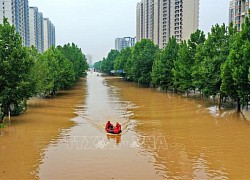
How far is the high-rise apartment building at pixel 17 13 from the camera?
92.8 metres

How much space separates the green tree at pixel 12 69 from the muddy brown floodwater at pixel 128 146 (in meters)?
2.19

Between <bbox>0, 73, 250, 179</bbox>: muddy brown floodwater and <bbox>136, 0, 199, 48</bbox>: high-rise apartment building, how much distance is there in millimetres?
69214

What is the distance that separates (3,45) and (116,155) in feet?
39.4

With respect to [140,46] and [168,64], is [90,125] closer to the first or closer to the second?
[168,64]

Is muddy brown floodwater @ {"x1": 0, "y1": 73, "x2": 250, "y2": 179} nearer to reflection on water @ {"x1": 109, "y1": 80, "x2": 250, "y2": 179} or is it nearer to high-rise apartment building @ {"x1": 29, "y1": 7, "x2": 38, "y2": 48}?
reflection on water @ {"x1": 109, "y1": 80, "x2": 250, "y2": 179}

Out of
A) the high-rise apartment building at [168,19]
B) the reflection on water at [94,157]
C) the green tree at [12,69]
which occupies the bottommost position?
the reflection on water at [94,157]

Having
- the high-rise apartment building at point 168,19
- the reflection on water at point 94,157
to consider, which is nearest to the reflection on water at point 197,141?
the reflection on water at point 94,157

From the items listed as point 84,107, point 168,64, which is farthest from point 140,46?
point 84,107

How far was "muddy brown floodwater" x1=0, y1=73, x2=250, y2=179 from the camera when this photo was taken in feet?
41.7

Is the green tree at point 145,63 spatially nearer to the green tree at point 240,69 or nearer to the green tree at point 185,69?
the green tree at point 185,69

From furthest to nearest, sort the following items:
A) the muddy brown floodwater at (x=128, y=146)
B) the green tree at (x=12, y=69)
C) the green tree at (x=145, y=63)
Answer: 1. the green tree at (x=145, y=63)
2. the green tree at (x=12, y=69)
3. the muddy brown floodwater at (x=128, y=146)

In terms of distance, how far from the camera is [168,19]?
100 metres

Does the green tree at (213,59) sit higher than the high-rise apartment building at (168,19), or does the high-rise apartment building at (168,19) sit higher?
the high-rise apartment building at (168,19)

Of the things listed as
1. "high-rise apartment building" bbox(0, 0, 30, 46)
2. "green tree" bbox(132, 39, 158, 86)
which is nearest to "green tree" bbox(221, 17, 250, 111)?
"green tree" bbox(132, 39, 158, 86)
